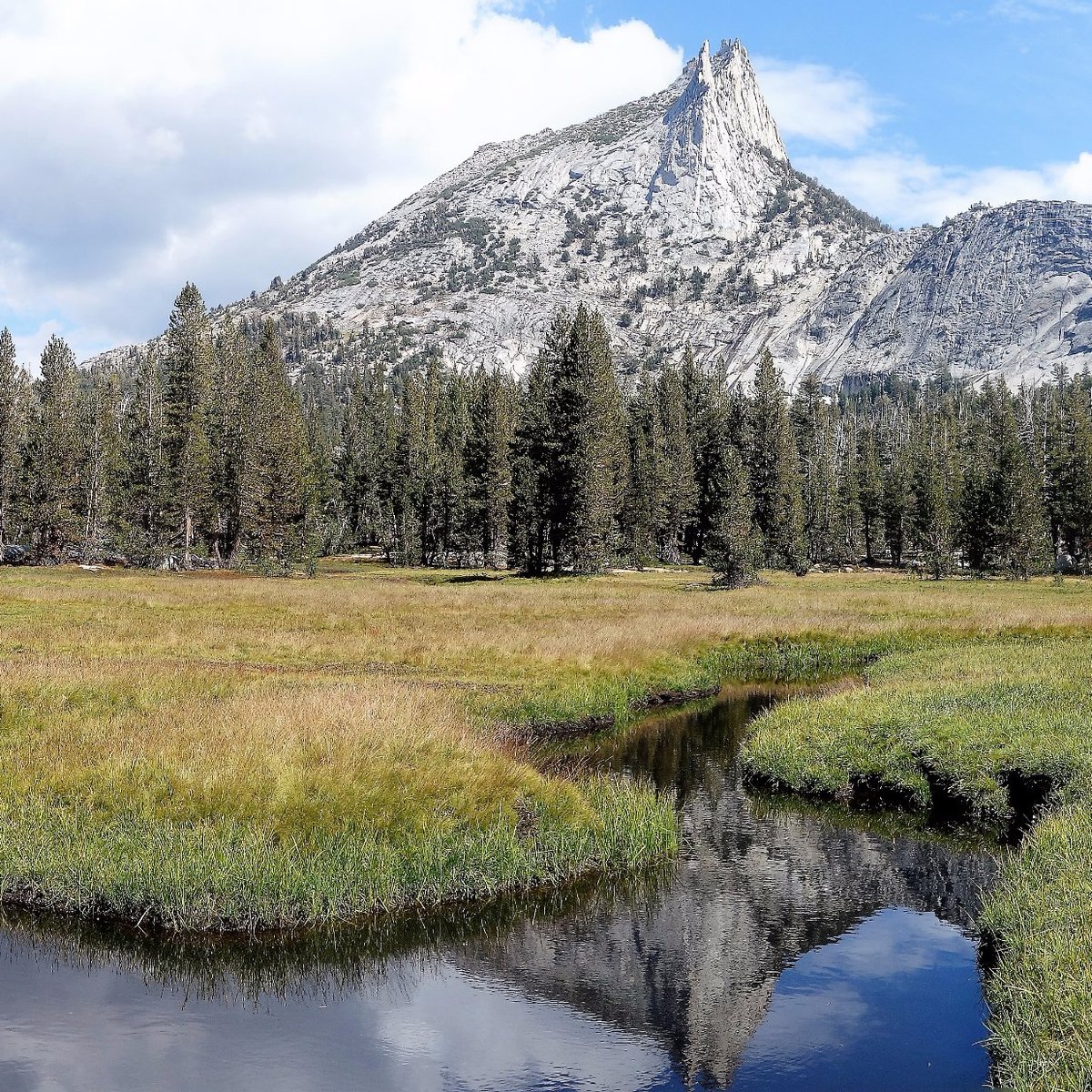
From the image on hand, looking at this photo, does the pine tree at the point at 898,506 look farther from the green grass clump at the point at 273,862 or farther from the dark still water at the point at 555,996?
the green grass clump at the point at 273,862

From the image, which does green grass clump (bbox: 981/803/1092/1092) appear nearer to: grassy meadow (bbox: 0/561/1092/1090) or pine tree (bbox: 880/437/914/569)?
grassy meadow (bbox: 0/561/1092/1090)

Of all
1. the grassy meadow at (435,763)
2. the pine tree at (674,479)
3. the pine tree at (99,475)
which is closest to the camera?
the grassy meadow at (435,763)

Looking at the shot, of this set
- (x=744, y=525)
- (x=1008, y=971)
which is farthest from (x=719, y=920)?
(x=744, y=525)

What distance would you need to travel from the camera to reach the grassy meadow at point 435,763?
13.4 metres

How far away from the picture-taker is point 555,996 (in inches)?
478

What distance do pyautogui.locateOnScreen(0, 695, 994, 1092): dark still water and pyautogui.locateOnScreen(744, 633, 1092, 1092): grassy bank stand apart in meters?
1.27

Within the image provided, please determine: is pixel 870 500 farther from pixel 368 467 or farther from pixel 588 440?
pixel 368 467

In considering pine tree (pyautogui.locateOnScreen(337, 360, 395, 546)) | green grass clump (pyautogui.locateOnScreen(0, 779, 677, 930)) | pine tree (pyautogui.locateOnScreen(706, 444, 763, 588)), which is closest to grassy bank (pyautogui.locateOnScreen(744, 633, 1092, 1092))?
green grass clump (pyautogui.locateOnScreen(0, 779, 677, 930))

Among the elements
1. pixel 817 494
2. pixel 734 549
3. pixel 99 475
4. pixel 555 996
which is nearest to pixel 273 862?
pixel 555 996

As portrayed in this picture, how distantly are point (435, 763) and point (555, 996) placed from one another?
254 inches

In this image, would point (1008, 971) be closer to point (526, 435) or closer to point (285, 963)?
point (285, 963)

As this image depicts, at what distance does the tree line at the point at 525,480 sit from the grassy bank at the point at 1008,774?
4153cm

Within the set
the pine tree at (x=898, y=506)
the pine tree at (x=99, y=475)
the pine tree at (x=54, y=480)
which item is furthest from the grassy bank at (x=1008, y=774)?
the pine tree at (x=898, y=506)

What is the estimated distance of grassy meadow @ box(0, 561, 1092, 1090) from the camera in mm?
13445
